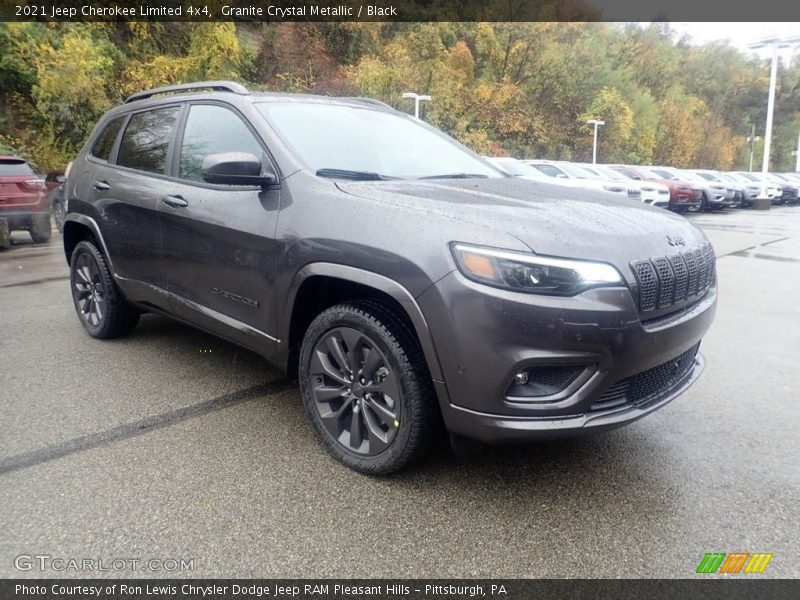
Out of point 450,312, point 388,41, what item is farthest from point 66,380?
point 388,41

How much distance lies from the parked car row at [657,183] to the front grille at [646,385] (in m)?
10.9

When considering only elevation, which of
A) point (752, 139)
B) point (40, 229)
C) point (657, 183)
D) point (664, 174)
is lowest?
point (40, 229)

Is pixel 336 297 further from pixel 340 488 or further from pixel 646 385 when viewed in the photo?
pixel 646 385

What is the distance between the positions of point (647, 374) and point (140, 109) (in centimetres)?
374

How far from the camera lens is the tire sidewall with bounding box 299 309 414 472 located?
2557 mm

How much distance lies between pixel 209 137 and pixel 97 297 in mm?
1884

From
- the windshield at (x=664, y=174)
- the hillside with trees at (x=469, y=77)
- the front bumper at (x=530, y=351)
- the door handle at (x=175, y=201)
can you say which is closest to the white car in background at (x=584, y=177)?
the windshield at (x=664, y=174)

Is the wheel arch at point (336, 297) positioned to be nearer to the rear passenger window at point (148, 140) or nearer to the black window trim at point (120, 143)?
the black window trim at point (120, 143)

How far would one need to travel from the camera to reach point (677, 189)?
63.9 feet

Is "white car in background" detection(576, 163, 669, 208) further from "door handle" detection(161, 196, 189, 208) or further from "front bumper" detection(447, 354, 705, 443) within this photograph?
"front bumper" detection(447, 354, 705, 443)

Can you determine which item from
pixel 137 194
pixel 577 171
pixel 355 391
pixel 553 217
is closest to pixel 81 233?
pixel 137 194

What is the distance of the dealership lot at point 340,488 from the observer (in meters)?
2.25

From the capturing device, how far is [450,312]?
2322mm

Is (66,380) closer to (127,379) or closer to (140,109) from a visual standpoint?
(127,379)
